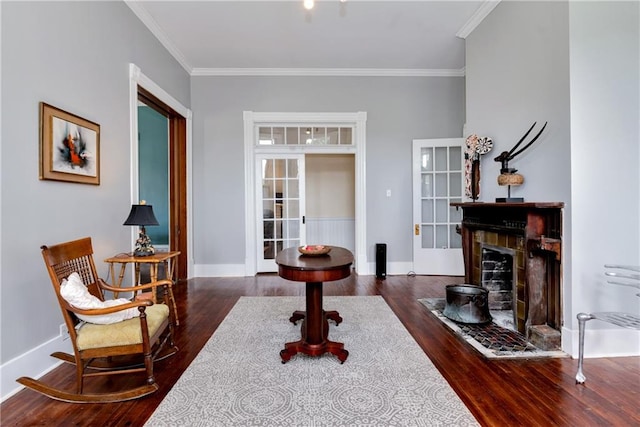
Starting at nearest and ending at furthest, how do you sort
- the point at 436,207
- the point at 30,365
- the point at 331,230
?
the point at 30,365
the point at 436,207
the point at 331,230

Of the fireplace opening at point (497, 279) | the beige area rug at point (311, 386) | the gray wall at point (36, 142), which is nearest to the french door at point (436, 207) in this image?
the fireplace opening at point (497, 279)

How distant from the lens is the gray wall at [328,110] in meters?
4.79

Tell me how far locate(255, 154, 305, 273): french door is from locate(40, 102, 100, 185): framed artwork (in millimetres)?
2521

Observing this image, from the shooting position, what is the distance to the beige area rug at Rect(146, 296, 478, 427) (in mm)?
1621

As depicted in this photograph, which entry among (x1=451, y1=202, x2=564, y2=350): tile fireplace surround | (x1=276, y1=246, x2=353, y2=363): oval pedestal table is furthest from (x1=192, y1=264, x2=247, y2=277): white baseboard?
(x1=451, y1=202, x2=564, y2=350): tile fireplace surround

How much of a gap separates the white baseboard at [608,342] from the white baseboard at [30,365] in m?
3.73

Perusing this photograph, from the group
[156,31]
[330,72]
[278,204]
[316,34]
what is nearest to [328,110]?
[330,72]

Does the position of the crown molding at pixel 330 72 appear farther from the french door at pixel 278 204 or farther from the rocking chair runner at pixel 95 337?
the rocking chair runner at pixel 95 337

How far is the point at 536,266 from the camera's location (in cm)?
245

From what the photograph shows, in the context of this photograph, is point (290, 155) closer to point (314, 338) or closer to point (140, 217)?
point (140, 217)

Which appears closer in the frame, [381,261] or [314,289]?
[314,289]

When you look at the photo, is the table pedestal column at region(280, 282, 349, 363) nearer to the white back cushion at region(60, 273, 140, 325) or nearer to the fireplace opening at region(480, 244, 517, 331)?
the white back cushion at region(60, 273, 140, 325)

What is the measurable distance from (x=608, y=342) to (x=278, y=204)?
411cm

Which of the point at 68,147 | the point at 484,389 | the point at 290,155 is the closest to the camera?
the point at 484,389
